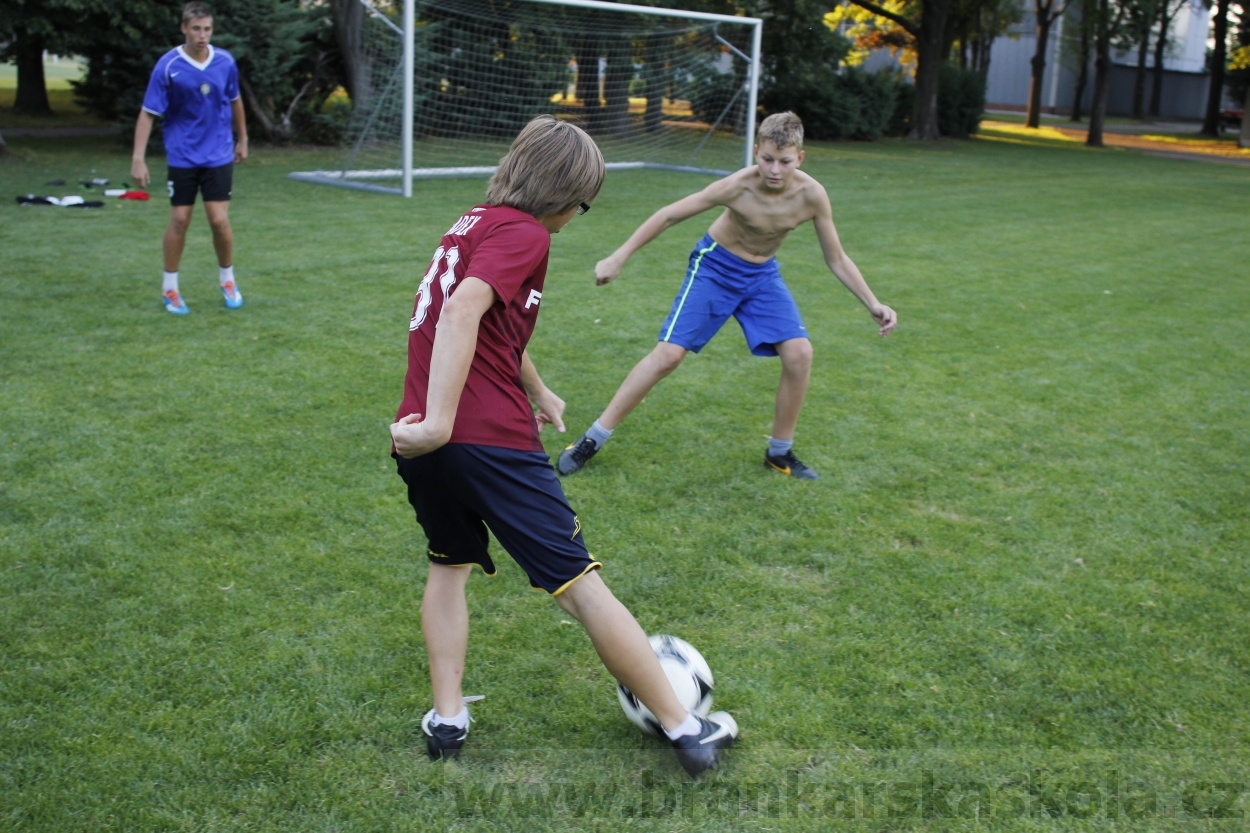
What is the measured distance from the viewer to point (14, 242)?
877 cm

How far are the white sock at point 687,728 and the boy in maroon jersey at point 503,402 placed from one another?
0.05 metres

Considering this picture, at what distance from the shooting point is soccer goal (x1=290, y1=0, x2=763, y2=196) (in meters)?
16.4

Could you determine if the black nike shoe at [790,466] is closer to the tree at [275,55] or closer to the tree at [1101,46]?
the tree at [275,55]

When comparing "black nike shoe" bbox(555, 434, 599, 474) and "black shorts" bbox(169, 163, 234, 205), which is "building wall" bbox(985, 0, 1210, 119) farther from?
"black nike shoe" bbox(555, 434, 599, 474)

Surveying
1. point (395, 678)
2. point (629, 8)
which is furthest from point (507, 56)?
point (395, 678)

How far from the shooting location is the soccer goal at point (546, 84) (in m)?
16.4

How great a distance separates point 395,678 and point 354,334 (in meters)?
3.96

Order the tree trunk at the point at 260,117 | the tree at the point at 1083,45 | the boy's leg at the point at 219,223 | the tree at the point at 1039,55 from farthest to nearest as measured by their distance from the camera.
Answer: the tree at the point at 1039,55 < the tree at the point at 1083,45 < the tree trunk at the point at 260,117 < the boy's leg at the point at 219,223

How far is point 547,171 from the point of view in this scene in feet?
7.80

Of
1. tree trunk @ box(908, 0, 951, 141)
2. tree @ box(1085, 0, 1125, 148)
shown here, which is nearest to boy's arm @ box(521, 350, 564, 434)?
tree trunk @ box(908, 0, 951, 141)

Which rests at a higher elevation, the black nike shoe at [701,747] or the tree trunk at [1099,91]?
the tree trunk at [1099,91]

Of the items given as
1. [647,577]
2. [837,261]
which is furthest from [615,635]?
[837,261]

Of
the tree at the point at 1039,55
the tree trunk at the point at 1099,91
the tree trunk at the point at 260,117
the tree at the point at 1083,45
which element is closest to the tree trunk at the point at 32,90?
the tree trunk at the point at 260,117

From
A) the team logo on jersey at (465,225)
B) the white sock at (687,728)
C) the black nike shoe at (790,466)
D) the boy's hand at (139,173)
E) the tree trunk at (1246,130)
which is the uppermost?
the tree trunk at (1246,130)
